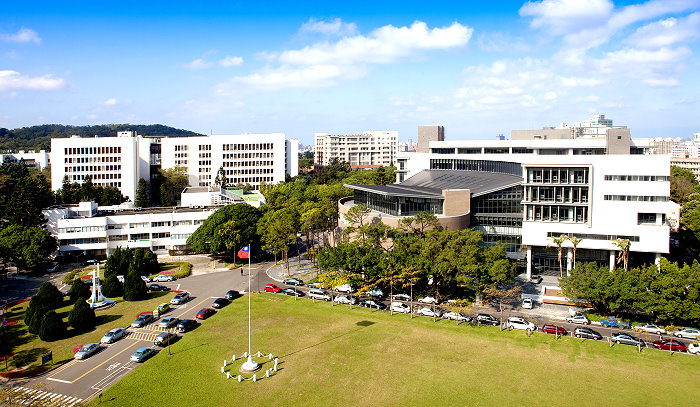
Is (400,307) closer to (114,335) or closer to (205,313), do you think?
(205,313)

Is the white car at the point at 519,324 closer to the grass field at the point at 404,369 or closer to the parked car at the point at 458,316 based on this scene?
the grass field at the point at 404,369

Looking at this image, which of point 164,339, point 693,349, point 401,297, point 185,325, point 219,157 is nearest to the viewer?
point 693,349

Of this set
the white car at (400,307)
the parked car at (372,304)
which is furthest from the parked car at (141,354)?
the white car at (400,307)

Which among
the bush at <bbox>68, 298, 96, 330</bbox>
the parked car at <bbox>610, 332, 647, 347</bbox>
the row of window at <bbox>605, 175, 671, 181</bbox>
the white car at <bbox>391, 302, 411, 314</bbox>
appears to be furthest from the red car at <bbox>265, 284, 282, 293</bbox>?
the row of window at <bbox>605, 175, 671, 181</bbox>

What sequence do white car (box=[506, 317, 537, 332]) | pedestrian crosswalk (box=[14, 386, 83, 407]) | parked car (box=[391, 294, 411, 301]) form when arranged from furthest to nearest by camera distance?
parked car (box=[391, 294, 411, 301]) → white car (box=[506, 317, 537, 332]) → pedestrian crosswalk (box=[14, 386, 83, 407])

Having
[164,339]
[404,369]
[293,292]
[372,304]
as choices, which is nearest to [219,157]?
[293,292]

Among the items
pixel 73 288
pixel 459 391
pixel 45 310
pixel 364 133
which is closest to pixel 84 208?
pixel 73 288

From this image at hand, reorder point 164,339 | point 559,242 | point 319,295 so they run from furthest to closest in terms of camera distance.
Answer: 1. point 559,242
2. point 319,295
3. point 164,339

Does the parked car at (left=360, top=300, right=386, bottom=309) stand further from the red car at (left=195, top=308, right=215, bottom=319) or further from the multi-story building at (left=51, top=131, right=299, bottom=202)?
the multi-story building at (left=51, top=131, right=299, bottom=202)
